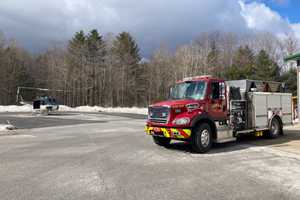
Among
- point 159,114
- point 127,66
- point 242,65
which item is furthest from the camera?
point 127,66

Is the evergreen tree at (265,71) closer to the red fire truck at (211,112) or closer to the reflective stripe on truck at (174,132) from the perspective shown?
the red fire truck at (211,112)

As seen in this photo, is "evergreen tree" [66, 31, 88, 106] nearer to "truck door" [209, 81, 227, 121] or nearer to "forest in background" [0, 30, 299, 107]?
"forest in background" [0, 30, 299, 107]

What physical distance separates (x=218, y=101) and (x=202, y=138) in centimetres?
161

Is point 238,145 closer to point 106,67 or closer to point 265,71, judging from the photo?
point 265,71

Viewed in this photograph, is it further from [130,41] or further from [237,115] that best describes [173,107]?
[130,41]

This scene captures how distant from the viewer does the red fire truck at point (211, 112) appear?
30.8ft

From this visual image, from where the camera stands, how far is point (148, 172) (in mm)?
6973

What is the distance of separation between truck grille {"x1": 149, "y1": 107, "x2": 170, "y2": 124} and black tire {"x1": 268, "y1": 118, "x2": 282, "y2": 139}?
586 cm

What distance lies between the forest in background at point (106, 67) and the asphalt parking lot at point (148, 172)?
4493cm

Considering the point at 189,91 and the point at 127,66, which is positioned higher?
the point at 127,66

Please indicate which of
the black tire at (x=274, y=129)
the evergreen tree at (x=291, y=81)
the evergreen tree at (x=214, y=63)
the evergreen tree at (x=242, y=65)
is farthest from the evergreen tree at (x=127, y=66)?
the black tire at (x=274, y=129)

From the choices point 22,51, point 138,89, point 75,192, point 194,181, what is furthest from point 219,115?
point 22,51

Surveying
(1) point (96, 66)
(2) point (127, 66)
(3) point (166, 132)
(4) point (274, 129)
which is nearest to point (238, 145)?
(4) point (274, 129)

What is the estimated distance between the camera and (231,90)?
37.2 ft
